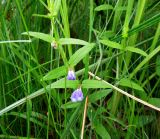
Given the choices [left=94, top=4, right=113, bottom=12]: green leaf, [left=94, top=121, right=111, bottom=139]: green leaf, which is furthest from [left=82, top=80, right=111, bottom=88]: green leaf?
[left=94, top=4, right=113, bottom=12]: green leaf

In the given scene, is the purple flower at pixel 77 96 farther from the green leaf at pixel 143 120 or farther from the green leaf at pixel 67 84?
the green leaf at pixel 143 120

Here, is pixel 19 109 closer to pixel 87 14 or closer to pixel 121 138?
pixel 121 138

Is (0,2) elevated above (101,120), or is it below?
above

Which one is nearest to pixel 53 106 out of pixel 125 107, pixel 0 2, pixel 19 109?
pixel 19 109

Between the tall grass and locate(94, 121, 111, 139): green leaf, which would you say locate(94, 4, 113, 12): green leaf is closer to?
the tall grass

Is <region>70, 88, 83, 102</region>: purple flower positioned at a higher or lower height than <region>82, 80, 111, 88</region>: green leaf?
lower

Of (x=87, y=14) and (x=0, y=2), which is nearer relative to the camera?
(x=0, y=2)

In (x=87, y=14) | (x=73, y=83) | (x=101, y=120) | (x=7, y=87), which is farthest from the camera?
(x=87, y=14)

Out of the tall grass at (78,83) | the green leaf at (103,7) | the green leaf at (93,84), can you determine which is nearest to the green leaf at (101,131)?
the tall grass at (78,83)
